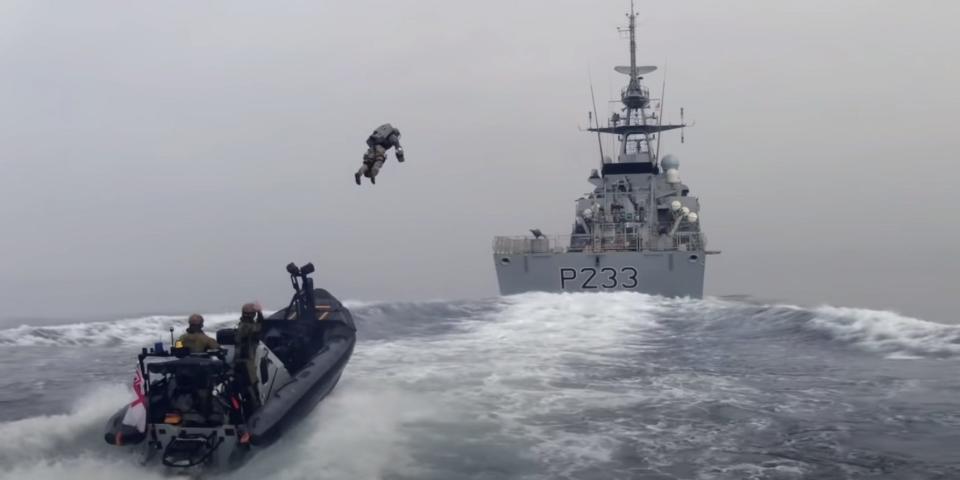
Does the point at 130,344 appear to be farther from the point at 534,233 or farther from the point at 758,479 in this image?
the point at 534,233

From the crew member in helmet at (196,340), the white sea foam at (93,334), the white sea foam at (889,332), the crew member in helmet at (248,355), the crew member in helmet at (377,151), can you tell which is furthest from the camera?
the white sea foam at (93,334)

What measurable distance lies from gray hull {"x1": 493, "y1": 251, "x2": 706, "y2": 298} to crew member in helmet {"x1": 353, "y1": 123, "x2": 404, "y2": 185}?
21.3 meters

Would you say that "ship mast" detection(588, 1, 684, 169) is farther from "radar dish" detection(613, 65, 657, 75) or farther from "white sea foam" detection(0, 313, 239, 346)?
"white sea foam" detection(0, 313, 239, 346)

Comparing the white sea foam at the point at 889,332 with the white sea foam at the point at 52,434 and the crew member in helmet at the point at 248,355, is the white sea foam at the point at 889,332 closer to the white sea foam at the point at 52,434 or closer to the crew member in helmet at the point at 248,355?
the crew member in helmet at the point at 248,355

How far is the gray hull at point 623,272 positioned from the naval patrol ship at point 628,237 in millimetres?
40

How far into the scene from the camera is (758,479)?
26.4 feet

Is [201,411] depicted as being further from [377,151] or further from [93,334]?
[93,334]

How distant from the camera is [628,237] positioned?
34.1m

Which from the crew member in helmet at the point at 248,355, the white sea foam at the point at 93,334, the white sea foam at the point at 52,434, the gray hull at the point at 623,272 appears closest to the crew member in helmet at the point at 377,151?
the crew member in helmet at the point at 248,355

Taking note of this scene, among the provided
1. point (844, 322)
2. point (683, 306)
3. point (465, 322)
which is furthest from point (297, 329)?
point (683, 306)

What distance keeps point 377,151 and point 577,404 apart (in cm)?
479

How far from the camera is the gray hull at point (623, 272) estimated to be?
31.4 meters

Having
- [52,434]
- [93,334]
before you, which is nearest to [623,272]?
[93,334]

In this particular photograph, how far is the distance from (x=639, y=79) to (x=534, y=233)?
13.2 meters
